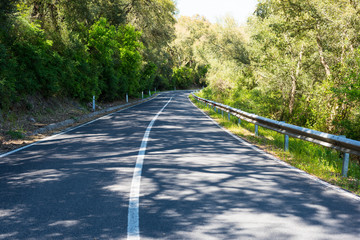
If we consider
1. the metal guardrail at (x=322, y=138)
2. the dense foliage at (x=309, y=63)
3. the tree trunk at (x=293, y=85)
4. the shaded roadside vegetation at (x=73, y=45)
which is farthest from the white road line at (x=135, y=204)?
the tree trunk at (x=293, y=85)

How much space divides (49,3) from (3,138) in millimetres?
13104

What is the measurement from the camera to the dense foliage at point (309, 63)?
41.0 ft

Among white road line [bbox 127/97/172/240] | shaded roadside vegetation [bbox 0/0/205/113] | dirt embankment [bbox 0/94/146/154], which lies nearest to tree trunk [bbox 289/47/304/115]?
dirt embankment [bbox 0/94/146/154]

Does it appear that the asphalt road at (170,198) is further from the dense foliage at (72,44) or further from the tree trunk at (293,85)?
the tree trunk at (293,85)

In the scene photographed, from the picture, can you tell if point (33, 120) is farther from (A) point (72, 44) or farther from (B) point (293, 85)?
(B) point (293, 85)

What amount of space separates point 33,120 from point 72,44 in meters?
7.85

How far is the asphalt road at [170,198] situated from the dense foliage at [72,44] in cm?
693

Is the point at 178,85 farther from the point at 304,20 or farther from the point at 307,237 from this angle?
the point at 307,237

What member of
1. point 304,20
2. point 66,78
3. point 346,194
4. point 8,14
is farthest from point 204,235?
point 66,78

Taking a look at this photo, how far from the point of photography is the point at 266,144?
973 cm

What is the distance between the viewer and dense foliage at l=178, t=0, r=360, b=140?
12.5 meters

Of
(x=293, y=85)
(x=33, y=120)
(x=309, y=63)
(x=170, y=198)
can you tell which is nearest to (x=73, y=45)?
(x=33, y=120)

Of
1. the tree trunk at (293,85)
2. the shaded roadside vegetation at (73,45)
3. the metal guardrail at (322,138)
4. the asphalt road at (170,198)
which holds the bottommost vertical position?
the asphalt road at (170,198)

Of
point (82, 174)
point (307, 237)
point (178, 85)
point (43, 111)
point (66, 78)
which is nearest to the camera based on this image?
point (307, 237)
